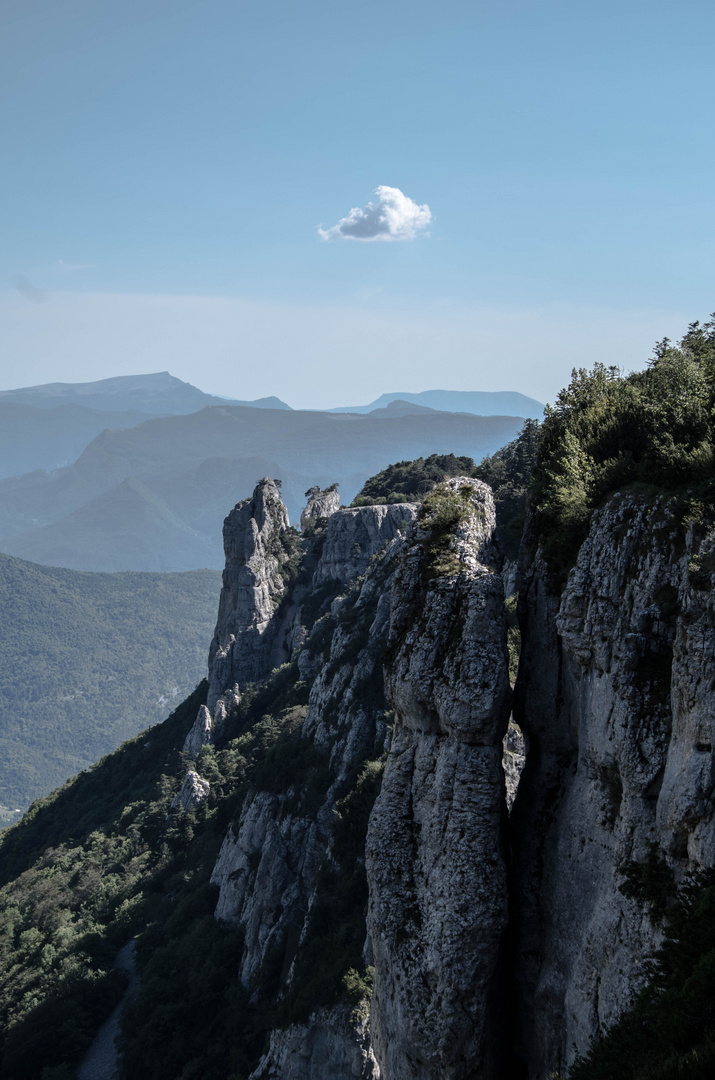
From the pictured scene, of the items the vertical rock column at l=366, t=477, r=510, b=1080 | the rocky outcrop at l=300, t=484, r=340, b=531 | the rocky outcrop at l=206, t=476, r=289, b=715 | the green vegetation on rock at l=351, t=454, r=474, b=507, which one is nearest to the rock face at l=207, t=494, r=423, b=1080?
the vertical rock column at l=366, t=477, r=510, b=1080

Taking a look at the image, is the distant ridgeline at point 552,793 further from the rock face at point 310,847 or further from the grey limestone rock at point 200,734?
the grey limestone rock at point 200,734

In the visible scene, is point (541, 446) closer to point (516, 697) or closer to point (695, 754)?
point (516, 697)

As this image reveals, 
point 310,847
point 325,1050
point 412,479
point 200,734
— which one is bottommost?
point 200,734

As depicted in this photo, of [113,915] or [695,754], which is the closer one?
[695,754]

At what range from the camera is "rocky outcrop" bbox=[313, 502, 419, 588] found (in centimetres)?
7894

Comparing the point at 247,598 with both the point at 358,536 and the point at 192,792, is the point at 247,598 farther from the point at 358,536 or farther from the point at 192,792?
the point at 192,792

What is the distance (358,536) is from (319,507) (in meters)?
30.6

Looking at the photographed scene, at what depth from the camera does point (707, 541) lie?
11.8 m

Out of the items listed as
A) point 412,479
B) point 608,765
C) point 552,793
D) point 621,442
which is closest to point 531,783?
point 552,793

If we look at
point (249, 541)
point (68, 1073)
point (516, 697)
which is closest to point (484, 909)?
point (516, 697)

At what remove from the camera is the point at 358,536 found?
263 ft

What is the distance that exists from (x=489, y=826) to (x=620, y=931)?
3605mm

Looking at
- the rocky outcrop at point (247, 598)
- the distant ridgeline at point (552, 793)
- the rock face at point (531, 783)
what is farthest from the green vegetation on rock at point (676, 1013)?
the rocky outcrop at point (247, 598)

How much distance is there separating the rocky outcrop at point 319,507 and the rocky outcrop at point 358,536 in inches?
730
